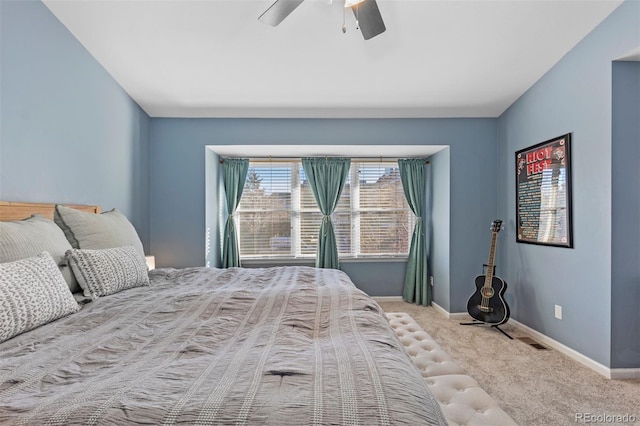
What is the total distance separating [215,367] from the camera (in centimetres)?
85

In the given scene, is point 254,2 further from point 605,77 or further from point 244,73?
point 605,77

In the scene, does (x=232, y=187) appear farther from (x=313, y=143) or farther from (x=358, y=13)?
(x=358, y=13)

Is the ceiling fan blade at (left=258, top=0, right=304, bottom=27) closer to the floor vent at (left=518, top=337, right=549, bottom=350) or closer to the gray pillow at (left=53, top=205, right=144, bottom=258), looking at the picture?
the gray pillow at (left=53, top=205, right=144, bottom=258)

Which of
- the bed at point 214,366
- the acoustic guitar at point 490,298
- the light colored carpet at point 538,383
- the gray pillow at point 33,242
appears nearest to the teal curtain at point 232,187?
the gray pillow at point 33,242

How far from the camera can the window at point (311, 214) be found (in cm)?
434

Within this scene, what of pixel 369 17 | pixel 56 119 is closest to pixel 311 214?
pixel 369 17

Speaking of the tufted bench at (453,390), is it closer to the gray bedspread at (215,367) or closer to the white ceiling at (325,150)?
the gray bedspread at (215,367)

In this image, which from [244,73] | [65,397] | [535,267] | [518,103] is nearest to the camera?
A: [65,397]

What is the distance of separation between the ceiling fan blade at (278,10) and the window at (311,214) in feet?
8.03

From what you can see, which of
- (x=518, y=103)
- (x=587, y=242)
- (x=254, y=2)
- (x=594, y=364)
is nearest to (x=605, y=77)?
(x=518, y=103)

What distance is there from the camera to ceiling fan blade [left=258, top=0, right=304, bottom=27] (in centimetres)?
179

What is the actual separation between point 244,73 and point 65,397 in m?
2.80

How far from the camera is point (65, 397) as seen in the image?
68 centimetres

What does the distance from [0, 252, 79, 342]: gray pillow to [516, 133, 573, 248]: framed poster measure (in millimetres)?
3506
